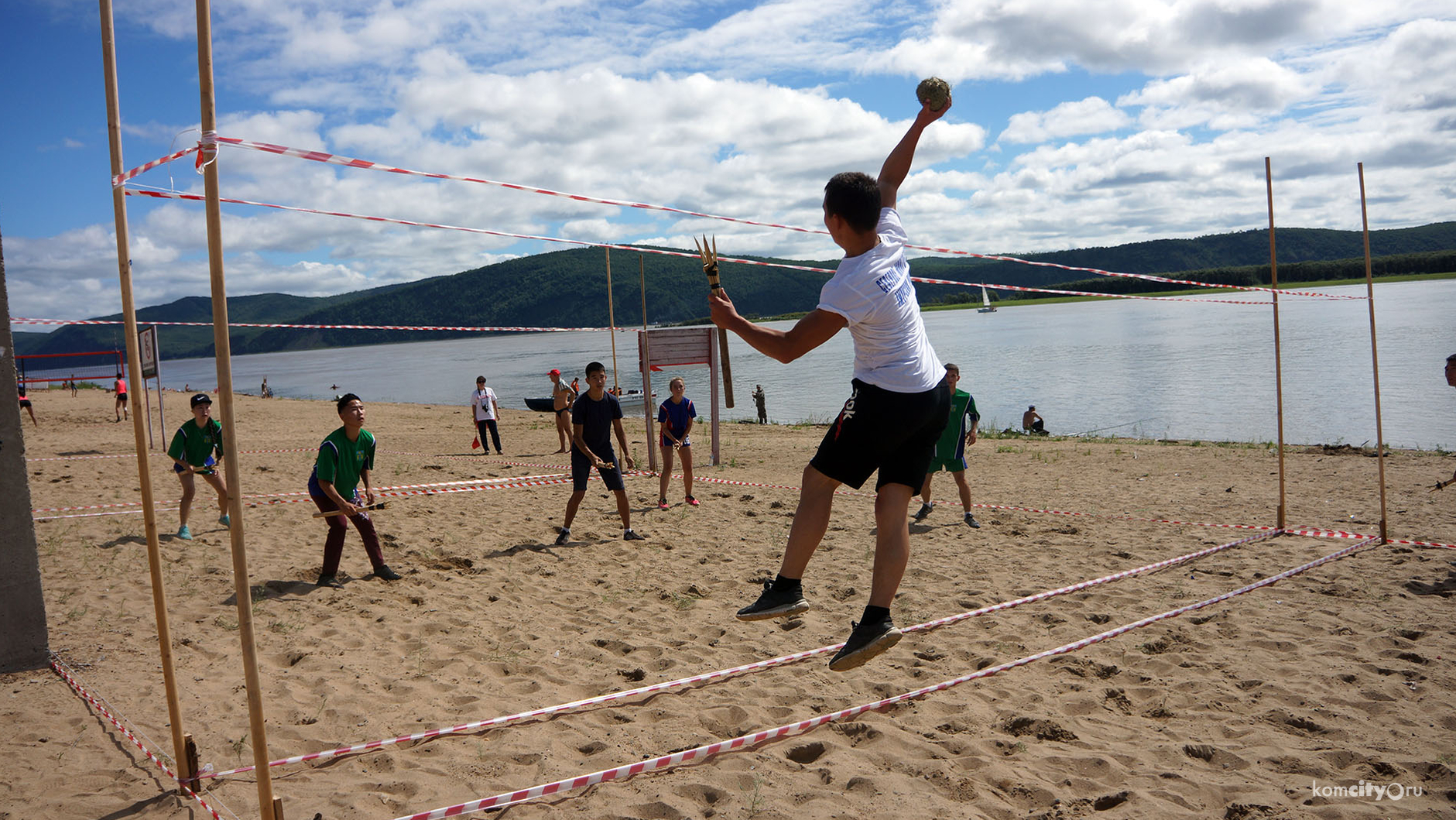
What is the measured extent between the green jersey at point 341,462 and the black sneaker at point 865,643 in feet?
16.7

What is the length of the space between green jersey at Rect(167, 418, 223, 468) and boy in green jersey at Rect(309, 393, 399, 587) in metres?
2.43

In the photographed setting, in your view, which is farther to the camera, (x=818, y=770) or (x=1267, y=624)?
(x=1267, y=624)

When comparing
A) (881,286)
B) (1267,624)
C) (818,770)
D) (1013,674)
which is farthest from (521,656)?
(1267,624)

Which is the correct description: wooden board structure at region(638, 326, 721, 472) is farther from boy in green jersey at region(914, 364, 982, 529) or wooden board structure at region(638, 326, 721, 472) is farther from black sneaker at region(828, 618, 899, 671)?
black sneaker at region(828, 618, 899, 671)

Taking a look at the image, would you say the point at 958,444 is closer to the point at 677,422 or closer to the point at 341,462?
the point at 677,422

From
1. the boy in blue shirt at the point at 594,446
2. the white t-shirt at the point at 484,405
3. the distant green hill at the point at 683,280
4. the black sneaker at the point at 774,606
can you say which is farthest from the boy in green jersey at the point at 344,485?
the distant green hill at the point at 683,280

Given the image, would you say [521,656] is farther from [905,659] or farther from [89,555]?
[89,555]

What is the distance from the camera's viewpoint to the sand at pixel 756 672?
3.72 metres

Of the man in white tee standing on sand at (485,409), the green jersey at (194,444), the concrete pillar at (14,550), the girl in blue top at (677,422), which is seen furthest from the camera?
the man in white tee standing on sand at (485,409)

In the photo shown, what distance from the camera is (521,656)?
5.51 metres

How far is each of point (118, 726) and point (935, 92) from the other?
518cm

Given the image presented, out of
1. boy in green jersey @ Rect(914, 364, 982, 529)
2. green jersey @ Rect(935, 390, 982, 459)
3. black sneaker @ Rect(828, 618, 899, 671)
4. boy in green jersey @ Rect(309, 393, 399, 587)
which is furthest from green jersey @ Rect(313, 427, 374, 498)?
green jersey @ Rect(935, 390, 982, 459)

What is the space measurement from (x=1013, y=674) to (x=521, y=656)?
3079 mm

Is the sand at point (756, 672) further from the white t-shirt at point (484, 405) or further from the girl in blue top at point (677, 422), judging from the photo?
the white t-shirt at point (484, 405)
